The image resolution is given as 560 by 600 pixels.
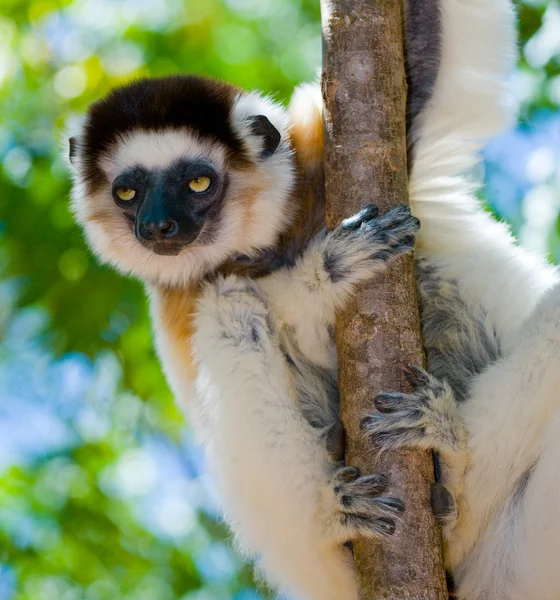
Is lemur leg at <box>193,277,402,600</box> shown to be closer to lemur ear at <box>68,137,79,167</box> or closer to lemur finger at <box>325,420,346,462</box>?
lemur finger at <box>325,420,346,462</box>

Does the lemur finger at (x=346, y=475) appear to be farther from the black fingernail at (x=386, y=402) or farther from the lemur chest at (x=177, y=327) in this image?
the lemur chest at (x=177, y=327)

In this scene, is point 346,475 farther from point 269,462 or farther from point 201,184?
point 201,184

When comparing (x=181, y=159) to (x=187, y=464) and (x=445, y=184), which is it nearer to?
(x=445, y=184)

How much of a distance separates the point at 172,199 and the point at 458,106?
5.51ft

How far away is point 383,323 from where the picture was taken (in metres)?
3.67

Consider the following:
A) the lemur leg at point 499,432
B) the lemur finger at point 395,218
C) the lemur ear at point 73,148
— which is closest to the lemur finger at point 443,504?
the lemur leg at point 499,432

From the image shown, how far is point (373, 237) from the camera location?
393cm

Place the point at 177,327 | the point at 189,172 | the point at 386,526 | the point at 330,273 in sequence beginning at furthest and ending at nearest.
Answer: the point at 189,172 < the point at 177,327 < the point at 330,273 < the point at 386,526

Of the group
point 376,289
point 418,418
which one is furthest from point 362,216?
point 418,418

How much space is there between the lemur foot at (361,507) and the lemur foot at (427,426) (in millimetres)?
179

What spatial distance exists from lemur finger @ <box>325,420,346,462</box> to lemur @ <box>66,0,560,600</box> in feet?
0.25

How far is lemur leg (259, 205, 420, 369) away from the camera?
3934mm

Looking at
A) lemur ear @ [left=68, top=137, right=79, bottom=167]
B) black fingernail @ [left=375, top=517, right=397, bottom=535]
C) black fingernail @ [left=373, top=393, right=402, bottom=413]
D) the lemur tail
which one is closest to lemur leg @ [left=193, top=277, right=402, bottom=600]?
black fingernail @ [left=375, top=517, right=397, bottom=535]

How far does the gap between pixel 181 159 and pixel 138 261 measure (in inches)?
25.6
